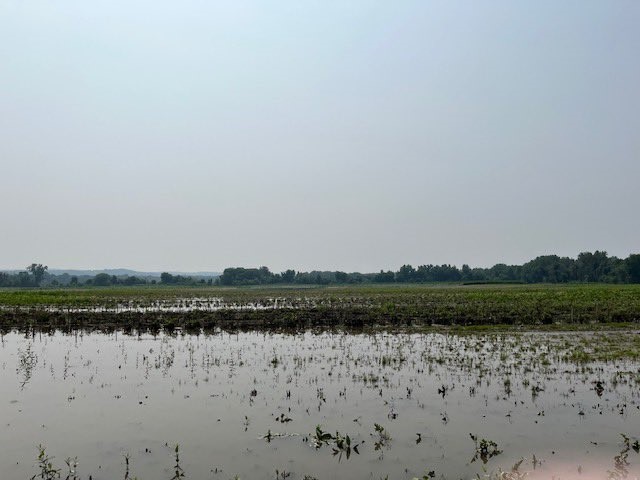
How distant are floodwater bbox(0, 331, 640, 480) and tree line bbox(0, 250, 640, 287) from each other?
128037 millimetres

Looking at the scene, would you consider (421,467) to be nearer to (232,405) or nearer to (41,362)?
(232,405)

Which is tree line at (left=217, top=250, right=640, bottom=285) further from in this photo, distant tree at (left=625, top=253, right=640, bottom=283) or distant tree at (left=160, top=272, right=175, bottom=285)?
distant tree at (left=160, top=272, right=175, bottom=285)

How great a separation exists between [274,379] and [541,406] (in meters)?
6.54

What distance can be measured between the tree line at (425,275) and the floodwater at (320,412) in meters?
128

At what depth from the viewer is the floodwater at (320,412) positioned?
809 cm

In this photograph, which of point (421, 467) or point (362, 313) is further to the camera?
point (362, 313)

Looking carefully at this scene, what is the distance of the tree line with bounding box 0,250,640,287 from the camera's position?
451ft

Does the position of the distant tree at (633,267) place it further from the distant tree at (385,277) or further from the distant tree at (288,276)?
the distant tree at (288,276)

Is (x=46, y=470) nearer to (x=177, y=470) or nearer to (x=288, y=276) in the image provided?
(x=177, y=470)

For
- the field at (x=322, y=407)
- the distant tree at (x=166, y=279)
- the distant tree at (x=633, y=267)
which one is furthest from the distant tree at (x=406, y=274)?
the field at (x=322, y=407)

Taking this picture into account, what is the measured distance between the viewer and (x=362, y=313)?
31.9 meters

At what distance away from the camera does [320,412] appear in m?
10.7

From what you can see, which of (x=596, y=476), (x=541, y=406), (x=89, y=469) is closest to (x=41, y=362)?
(x=89, y=469)

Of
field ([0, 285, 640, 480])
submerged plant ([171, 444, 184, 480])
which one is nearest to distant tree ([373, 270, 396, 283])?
field ([0, 285, 640, 480])
